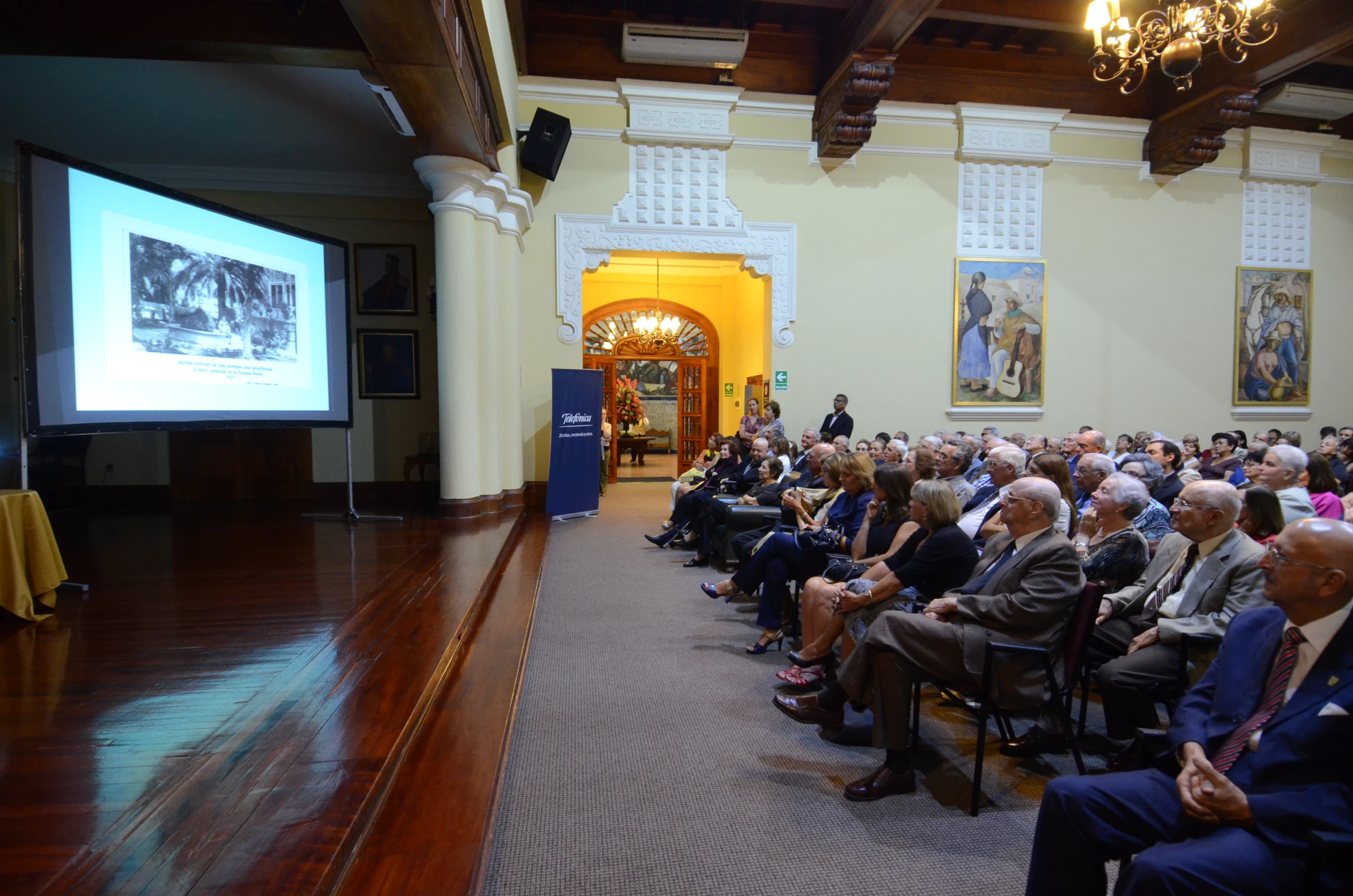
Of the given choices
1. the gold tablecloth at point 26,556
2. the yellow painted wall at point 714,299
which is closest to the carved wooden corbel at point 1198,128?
the yellow painted wall at point 714,299

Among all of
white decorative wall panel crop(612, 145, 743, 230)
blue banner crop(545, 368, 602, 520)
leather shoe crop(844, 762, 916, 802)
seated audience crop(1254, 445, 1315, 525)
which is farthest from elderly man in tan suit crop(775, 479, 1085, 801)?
white decorative wall panel crop(612, 145, 743, 230)

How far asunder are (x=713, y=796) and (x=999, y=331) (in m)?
8.44

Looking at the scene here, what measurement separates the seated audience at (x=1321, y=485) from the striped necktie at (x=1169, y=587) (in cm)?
226

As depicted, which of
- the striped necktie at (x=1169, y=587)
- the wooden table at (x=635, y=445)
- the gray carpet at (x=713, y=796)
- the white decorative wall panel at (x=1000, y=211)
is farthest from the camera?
the wooden table at (x=635, y=445)

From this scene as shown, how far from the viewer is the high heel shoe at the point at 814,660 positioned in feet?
10.5

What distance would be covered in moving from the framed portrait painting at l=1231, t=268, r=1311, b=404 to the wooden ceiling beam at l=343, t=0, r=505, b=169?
1026 centimetres

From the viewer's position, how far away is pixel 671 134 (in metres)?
8.45

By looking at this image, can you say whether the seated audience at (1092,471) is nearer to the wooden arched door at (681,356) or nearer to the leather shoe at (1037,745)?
the leather shoe at (1037,745)

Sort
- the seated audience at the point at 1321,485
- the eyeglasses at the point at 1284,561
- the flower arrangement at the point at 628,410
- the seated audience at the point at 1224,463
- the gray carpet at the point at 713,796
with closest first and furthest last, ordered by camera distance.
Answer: the eyeglasses at the point at 1284,561
the gray carpet at the point at 713,796
the seated audience at the point at 1321,485
the seated audience at the point at 1224,463
the flower arrangement at the point at 628,410

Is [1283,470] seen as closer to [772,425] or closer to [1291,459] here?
[1291,459]

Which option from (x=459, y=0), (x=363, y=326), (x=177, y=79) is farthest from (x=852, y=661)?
(x=363, y=326)

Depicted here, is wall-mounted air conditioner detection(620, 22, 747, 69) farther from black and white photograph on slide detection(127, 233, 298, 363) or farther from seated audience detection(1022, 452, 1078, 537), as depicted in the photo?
seated audience detection(1022, 452, 1078, 537)

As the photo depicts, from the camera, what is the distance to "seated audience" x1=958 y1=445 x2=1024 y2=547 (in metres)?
3.89

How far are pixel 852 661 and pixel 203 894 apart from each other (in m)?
1.99
